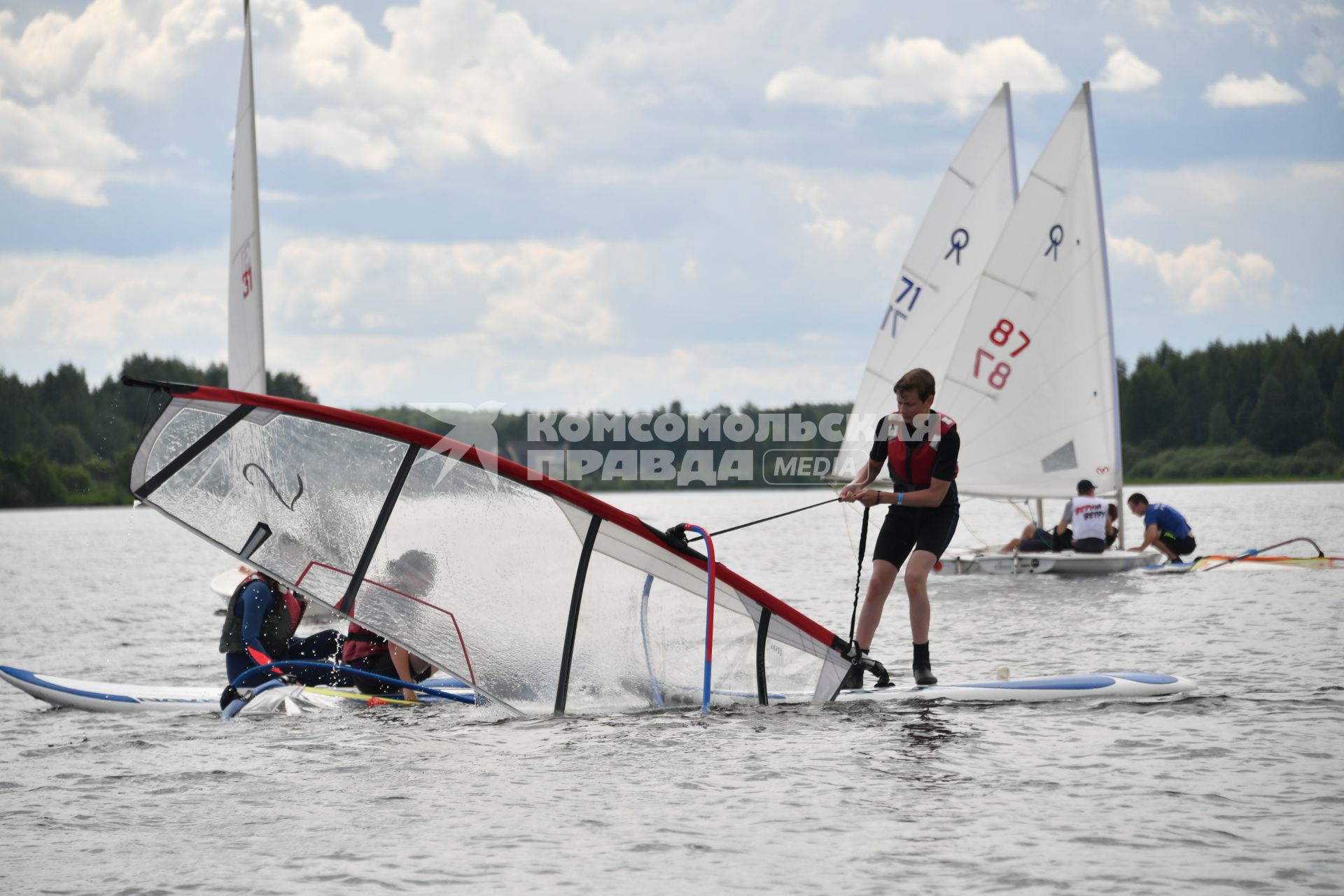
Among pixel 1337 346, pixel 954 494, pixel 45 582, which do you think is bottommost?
pixel 45 582

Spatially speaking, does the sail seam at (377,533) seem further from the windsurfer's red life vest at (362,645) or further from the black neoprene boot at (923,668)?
the black neoprene boot at (923,668)

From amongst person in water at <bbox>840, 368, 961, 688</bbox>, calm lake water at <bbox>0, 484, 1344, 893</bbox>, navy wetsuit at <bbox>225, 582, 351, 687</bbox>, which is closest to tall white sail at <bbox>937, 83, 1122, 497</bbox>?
calm lake water at <bbox>0, 484, 1344, 893</bbox>

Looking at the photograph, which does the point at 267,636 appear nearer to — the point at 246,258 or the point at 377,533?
the point at 377,533

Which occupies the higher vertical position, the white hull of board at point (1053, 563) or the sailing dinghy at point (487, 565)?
the sailing dinghy at point (487, 565)

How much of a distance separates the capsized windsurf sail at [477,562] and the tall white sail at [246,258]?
27.6ft

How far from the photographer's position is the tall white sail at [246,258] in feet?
50.3

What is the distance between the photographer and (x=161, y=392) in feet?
20.7

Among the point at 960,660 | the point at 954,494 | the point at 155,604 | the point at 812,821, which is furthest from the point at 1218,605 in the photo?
the point at 155,604

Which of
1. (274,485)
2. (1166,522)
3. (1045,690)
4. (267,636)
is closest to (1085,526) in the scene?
(1166,522)

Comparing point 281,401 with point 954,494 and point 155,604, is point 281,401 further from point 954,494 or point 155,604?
point 155,604

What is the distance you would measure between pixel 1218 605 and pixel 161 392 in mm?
10934

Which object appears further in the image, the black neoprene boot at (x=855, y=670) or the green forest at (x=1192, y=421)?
the green forest at (x=1192, y=421)

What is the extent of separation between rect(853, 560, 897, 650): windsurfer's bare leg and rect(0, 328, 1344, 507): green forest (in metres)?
67.0

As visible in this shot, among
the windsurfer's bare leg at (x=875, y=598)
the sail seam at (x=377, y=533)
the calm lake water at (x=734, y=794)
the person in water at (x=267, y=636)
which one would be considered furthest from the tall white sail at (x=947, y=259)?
the sail seam at (x=377, y=533)
